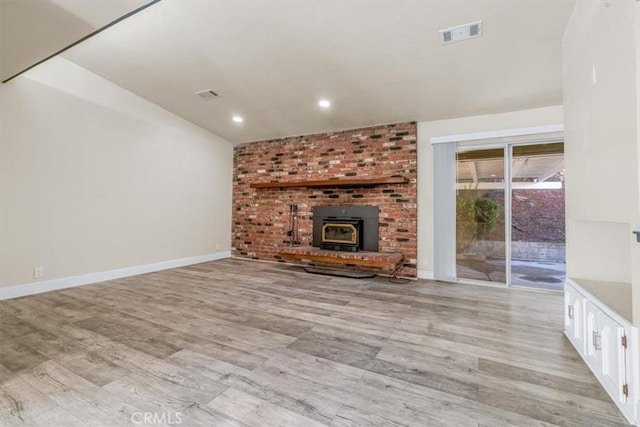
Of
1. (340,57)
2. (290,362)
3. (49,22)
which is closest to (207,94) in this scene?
(49,22)

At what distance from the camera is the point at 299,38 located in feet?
A: 9.71

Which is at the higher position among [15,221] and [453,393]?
[15,221]

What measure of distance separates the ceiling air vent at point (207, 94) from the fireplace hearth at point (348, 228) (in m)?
2.58

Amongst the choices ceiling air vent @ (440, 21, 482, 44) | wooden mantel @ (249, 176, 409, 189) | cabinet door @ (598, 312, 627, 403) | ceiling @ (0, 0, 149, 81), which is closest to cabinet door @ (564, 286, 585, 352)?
cabinet door @ (598, 312, 627, 403)

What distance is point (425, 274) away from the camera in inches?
179

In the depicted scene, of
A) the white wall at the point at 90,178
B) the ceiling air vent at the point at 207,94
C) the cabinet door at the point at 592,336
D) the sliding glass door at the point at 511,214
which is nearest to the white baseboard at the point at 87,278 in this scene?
the white wall at the point at 90,178

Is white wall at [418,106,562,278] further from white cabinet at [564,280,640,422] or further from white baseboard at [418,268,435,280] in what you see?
white cabinet at [564,280,640,422]

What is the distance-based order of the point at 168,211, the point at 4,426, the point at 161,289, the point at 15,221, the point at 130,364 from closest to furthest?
the point at 4,426 < the point at 130,364 < the point at 15,221 < the point at 161,289 < the point at 168,211

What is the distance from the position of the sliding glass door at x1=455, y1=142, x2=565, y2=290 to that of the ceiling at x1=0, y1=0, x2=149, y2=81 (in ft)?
14.9

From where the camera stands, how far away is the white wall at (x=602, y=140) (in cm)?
145

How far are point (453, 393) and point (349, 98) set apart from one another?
3637 millimetres

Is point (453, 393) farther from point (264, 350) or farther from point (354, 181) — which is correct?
point (354, 181)

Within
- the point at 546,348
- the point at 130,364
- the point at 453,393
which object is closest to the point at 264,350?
the point at 130,364

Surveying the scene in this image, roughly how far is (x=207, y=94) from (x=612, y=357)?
513cm
